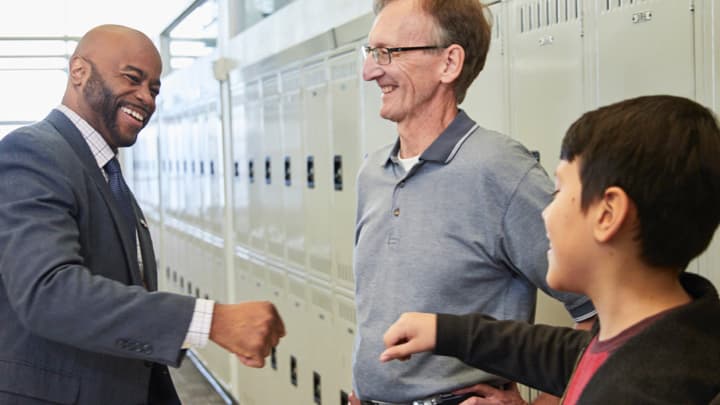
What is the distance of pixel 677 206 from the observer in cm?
94

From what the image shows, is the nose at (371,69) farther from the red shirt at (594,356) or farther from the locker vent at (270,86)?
the locker vent at (270,86)

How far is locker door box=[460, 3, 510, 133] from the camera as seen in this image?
2.34 metres

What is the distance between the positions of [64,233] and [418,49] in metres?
0.82

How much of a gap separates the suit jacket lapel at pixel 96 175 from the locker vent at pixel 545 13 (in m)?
1.19

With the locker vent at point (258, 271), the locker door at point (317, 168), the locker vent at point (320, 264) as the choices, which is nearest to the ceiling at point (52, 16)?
the locker vent at point (258, 271)

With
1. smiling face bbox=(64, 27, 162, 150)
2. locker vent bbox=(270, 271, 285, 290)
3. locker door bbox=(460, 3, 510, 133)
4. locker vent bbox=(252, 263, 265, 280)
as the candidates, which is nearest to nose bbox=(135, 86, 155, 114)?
smiling face bbox=(64, 27, 162, 150)

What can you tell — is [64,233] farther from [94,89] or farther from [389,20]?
[389,20]

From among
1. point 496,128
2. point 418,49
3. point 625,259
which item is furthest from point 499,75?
point 625,259

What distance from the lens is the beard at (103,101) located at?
1.94m

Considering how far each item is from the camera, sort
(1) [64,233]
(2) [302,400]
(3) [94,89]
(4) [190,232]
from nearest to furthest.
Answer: (1) [64,233] < (3) [94,89] < (2) [302,400] < (4) [190,232]

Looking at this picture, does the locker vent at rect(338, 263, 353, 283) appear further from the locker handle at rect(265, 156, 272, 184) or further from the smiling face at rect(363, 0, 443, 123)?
the smiling face at rect(363, 0, 443, 123)

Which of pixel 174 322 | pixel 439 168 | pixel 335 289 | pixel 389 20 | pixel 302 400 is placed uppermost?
pixel 389 20

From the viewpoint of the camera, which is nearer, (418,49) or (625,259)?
(625,259)

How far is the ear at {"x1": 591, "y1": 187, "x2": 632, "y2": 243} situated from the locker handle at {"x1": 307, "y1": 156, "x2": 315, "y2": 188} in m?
2.92
